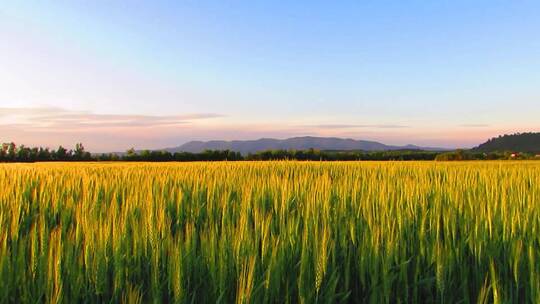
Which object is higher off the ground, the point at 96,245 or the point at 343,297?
the point at 96,245

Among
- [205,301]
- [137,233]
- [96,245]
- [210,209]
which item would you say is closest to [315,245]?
[205,301]

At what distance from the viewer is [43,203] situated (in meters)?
2.98

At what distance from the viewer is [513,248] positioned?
1747 millimetres

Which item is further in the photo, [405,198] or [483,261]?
[405,198]

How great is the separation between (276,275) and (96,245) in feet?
2.53

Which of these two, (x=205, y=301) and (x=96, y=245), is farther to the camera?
(x=96, y=245)

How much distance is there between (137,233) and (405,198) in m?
1.92

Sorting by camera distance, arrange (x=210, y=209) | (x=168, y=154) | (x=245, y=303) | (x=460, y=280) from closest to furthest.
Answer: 1. (x=245, y=303)
2. (x=460, y=280)
3. (x=210, y=209)
4. (x=168, y=154)

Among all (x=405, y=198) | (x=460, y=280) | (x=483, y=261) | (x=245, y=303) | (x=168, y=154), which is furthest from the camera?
(x=168, y=154)

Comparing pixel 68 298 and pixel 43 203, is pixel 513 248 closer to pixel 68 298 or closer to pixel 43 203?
pixel 68 298

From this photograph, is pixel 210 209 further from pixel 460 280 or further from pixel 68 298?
pixel 460 280

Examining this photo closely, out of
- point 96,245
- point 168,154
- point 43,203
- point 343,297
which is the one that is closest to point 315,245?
point 343,297

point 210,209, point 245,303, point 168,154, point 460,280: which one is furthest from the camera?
point 168,154

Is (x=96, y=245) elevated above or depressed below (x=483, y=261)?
above
